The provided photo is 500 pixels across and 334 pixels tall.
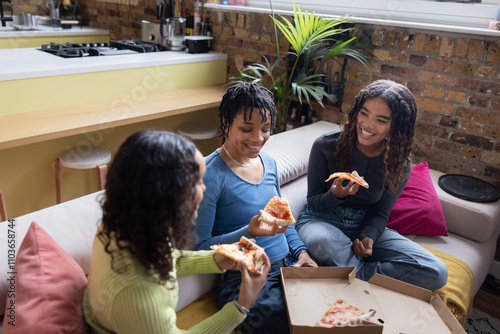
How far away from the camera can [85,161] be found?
2459 mm

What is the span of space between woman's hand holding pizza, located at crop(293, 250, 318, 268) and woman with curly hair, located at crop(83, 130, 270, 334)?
71 cm

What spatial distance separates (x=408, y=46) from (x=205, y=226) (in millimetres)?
1832

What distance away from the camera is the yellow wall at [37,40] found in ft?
12.5

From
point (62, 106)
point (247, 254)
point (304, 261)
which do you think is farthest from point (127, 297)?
point (62, 106)

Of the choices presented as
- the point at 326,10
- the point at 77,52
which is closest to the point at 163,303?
the point at 77,52

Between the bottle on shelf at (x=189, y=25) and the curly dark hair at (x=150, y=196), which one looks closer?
the curly dark hair at (x=150, y=196)

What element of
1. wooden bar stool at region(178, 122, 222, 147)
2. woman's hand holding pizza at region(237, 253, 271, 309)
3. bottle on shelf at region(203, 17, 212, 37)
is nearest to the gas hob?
bottle on shelf at region(203, 17, 212, 37)

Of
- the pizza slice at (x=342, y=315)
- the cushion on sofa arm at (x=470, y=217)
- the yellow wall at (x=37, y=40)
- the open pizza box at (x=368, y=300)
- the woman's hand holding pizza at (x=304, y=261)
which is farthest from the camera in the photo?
the yellow wall at (x=37, y=40)

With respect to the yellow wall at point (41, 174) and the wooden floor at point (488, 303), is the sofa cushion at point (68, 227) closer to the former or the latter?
the yellow wall at point (41, 174)

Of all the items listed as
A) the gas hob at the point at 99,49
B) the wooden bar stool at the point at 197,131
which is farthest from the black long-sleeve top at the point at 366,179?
the gas hob at the point at 99,49

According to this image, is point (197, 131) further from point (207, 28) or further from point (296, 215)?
point (296, 215)

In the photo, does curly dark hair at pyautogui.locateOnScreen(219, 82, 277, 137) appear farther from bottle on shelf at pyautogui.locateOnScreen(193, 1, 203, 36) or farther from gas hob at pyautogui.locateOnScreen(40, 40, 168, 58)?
bottle on shelf at pyautogui.locateOnScreen(193, 1, 203, 36)

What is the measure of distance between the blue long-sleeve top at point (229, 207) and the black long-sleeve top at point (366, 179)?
32 centimetres

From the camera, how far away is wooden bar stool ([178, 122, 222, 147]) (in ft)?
10.1
